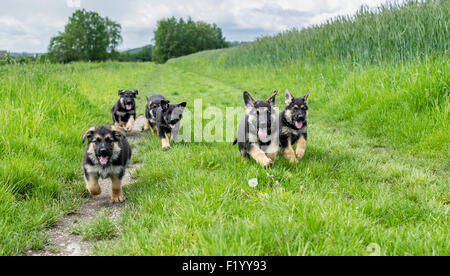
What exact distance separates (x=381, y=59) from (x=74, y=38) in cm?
6608

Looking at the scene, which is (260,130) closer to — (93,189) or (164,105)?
(93,189)

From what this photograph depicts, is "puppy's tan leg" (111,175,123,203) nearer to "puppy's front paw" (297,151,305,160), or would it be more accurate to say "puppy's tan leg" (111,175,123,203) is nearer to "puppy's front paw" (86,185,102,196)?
"puppy's front paw" (86,185,102,196)

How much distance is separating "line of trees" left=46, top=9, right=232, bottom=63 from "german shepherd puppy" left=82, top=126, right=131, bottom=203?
4277cm

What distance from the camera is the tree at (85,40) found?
6056cm

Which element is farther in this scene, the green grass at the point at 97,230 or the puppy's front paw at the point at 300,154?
the puppy's front paw at the point at 300,154

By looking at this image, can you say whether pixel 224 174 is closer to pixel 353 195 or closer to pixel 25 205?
pixel 353 195

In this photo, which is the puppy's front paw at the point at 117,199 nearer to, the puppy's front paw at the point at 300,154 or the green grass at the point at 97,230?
the green grass at the point at 97,230

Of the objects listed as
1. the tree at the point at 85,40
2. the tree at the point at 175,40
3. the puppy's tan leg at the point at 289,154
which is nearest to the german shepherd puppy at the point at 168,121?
the puppy's tan leg at the point at 289,154

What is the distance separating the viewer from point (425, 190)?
11.0 ft

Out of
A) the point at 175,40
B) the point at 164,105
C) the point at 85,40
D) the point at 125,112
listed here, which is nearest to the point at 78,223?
the point at 164,105

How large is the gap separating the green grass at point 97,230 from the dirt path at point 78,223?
0.05 metres

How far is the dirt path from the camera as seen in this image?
2.64m

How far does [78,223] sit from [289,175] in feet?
7.98
